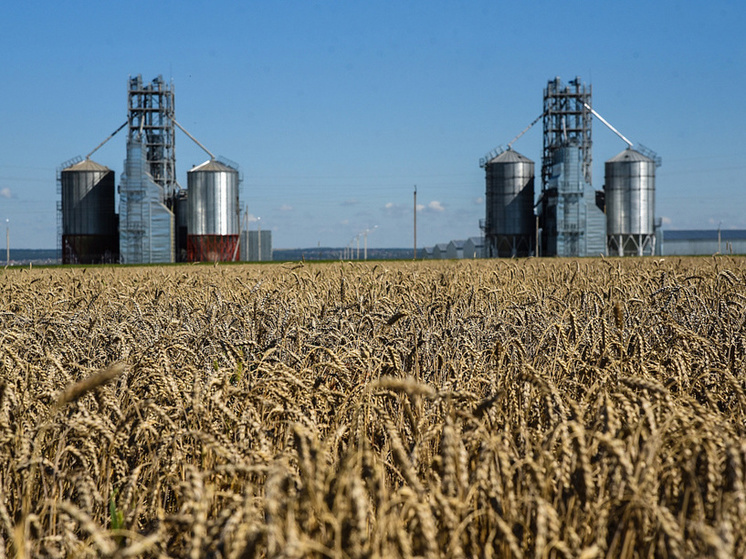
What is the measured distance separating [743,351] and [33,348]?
15.7 feet

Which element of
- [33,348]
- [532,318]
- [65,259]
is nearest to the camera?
[33,348]

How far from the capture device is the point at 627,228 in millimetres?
66938

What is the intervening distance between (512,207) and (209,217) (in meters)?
28.1

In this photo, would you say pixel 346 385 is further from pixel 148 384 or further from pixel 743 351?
pixel 743 351

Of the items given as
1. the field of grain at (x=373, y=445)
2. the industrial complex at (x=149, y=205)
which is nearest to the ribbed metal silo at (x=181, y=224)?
the industrial complex at (x=149, y=205)

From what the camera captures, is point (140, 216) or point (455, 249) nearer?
point (140, 216)

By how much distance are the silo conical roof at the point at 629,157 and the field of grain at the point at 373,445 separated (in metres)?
65.2

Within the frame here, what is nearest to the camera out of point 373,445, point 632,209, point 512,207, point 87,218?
point 373,445

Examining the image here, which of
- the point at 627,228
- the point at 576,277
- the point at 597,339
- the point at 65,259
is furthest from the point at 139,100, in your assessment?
the point at 597,339

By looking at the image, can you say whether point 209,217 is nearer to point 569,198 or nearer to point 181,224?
point 181,224

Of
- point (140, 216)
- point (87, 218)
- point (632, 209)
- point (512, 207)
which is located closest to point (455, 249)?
point (512, 207)

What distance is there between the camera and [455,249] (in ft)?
313

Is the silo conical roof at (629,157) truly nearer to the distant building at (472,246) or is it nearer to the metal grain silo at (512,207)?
the metal grain silo at (512,207)

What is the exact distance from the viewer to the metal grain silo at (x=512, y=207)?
68875 millimetres
